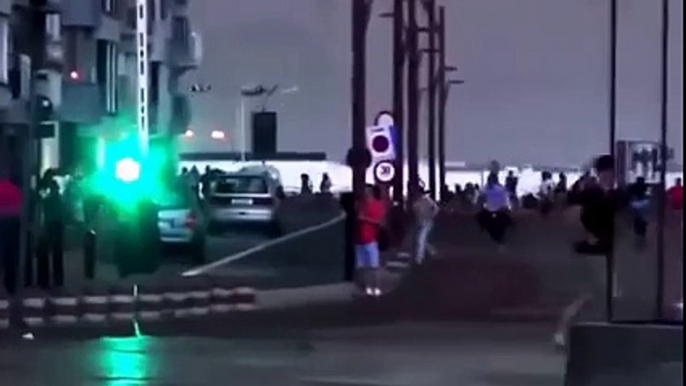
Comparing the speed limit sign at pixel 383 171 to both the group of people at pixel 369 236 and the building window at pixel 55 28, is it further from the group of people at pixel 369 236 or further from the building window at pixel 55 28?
the building window at pixel 55 28

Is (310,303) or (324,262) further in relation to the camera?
(324,262)

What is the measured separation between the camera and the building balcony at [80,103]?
6731 centimetres

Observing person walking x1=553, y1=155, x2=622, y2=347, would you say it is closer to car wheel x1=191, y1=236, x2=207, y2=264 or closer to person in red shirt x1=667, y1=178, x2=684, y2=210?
person in red shirt x1=667, y1=178, x2=684, y2=210

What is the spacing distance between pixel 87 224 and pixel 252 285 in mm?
5703

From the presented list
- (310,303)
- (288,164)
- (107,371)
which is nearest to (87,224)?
(310,303)

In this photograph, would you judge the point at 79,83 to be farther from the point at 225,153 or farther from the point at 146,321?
the point at 225,153

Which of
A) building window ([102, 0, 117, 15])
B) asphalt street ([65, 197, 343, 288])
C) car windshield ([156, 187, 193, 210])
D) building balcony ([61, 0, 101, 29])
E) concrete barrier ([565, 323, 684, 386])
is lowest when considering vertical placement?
asphalt street ([65, 197, 343, 288])

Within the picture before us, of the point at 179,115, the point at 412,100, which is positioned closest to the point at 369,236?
the point at 412,100

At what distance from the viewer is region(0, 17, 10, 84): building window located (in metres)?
55.3

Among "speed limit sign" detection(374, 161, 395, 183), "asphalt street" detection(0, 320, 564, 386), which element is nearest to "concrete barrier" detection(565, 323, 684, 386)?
"asphalt street" detection(0, 320, 564, 386)

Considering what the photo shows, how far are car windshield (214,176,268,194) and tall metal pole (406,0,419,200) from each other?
6688mm

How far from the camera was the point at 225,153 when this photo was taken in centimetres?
12681

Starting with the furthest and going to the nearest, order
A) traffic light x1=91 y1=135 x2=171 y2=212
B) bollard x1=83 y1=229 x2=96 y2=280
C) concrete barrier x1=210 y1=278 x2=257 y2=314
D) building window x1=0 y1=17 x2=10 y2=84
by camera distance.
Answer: building window x1=0 y1=17 x2=10 y2=84
traffic light x1=91 y1=135 x2=171 y2=212
bollard x1=83 y1=229 x2=96 y2=280
concrete barrier x1=210 y1=278 x2=257 y2=314

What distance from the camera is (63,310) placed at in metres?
26.8
